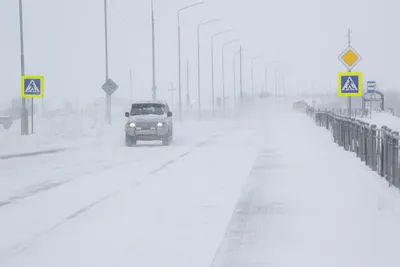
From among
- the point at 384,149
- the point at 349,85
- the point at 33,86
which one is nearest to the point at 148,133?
the point at 33,86

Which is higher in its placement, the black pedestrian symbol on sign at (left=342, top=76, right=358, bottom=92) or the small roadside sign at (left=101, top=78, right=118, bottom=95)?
the small roadside sign at (left=101, top=78, right=118, bottom=95)

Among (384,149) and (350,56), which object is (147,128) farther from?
(384,149)

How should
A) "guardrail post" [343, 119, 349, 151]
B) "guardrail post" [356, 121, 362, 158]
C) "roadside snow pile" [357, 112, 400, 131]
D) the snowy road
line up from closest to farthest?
the snowy road < "guardrail post" [356, 121, 362, 158] < "guardrail post" [343, 119, 349, 151] < "roadside snow pile" [357, 112, 400, 131]

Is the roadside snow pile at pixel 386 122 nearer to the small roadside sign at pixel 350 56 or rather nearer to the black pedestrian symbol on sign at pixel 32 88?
the small roadside sign at pixel 350 56

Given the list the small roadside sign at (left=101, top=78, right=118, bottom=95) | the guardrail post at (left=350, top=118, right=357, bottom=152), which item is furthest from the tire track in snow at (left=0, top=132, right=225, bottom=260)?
the small roadside sign at (left=101, top=78, right=118, bottom=95)

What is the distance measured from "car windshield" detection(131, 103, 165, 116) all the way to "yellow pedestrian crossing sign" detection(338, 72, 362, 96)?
9470 mm

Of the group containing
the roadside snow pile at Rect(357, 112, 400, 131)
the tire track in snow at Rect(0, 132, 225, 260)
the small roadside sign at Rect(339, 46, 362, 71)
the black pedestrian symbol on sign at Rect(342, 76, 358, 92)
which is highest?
the small roadside sign at Rect(339, 46, 362, 71)

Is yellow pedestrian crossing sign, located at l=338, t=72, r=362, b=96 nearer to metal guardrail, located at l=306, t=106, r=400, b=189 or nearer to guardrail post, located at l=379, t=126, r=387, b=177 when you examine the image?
metal guardrail, located at l=306, t=106, r=400, b=189

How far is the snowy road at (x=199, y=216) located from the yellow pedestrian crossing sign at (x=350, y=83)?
806 centimetres

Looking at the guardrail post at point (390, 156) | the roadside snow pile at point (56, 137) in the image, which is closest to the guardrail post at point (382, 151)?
the guardrail post at point (390, 156)

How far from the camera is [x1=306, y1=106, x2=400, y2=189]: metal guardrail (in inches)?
614

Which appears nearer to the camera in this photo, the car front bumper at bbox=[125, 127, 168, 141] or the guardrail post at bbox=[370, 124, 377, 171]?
the guardrail post at bbox=[370, 124, 377, 171]

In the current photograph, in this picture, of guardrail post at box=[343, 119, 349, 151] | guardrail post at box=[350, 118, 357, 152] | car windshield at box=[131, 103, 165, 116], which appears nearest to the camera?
guardrail post at box=[350, 118, 357, 152]

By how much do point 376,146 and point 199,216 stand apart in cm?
838
